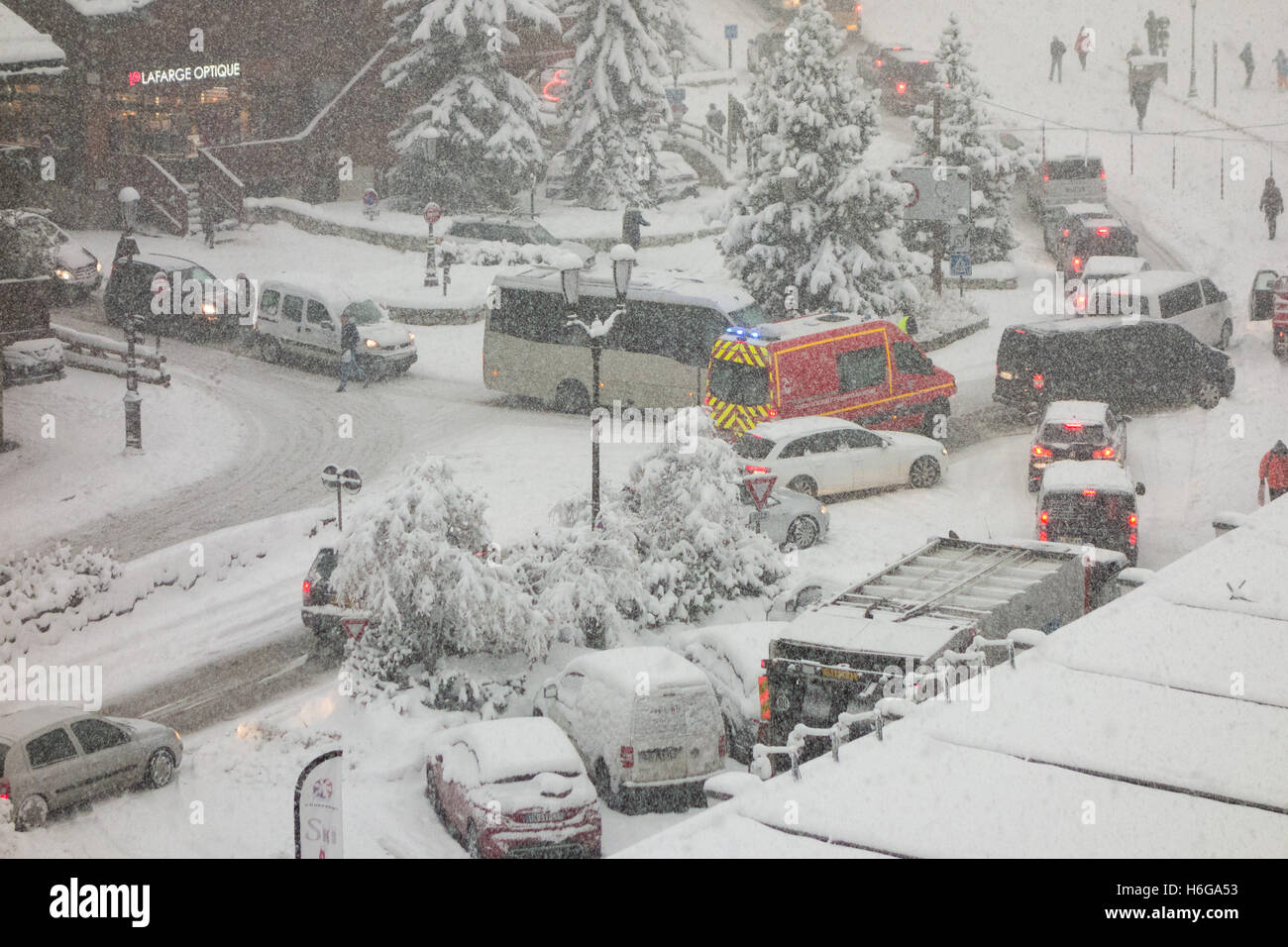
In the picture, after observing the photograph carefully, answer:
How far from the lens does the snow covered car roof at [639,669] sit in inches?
610

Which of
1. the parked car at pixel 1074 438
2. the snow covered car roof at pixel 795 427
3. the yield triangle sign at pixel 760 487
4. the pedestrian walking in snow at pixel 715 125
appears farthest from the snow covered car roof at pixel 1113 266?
the pedestrian walking in snow at pixel 715 125

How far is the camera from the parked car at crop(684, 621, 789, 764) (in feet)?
54.3

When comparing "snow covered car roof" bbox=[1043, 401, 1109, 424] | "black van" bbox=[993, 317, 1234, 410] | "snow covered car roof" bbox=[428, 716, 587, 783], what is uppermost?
"black van" bbox=[993, 317, 1234, 410]

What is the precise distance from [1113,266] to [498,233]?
50.0ft

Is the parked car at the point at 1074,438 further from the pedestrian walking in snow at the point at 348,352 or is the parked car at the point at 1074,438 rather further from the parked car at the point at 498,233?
the parked car at the point at 498,233

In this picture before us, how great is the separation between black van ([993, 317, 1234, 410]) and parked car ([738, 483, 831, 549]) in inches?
290

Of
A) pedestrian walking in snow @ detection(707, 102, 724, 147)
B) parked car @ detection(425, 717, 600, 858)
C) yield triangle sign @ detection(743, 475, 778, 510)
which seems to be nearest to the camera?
parked car @ detection(425, 717, 600, 858)

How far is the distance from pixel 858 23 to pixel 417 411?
40925 mm

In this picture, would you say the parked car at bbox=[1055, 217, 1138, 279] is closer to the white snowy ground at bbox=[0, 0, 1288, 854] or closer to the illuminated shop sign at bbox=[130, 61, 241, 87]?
the white snowy ground at bbox=[0, 0, 1288, 854]

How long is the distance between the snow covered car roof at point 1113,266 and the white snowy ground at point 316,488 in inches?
101

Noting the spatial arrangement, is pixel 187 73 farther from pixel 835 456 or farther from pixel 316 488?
pixel 835 456

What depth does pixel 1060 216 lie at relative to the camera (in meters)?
44.0

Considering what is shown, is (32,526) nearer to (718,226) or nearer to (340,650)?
(340,650)

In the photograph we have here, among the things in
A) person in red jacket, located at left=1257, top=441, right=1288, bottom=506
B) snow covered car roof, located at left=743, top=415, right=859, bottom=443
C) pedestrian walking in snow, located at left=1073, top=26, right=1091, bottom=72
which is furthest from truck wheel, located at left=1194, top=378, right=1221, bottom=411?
pedestrian walking in snow, located at left=1073, top=26, right=1091, bottom=72
